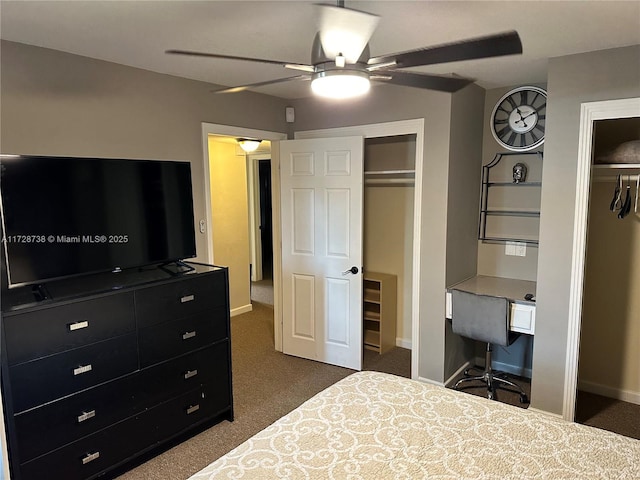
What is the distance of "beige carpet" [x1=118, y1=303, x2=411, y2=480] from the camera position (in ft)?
8.61

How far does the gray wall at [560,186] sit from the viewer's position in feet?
8.65

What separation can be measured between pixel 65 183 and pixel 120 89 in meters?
0.81

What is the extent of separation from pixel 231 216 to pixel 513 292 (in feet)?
10.9

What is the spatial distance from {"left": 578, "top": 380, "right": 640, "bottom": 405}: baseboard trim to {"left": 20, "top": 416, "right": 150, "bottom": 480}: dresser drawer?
323 centimetres

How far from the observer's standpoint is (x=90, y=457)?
2.32m

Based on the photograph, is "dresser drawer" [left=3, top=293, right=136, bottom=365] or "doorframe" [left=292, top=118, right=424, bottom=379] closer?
"dresser drawer" [left=3, top=293, right=136, bottom=365]

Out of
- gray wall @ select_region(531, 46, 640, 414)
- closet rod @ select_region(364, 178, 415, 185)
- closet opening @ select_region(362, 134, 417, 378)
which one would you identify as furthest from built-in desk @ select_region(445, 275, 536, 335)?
closet rod @ select_region(364, 178, 415, 185)

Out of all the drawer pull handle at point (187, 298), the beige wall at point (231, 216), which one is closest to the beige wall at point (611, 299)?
the drawer pull handle at point (187, 298)

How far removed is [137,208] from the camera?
2734 millimetres

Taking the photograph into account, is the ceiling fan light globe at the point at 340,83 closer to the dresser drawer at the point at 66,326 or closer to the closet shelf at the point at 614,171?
the dresser drawer at the point at 66,326

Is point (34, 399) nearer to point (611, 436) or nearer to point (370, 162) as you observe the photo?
point (611, 436)

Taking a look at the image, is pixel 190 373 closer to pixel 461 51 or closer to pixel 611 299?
pixel 461 51

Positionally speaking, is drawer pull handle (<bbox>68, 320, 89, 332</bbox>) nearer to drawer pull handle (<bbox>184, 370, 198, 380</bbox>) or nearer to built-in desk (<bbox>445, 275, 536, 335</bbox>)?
drawer pull handle (<bbox>184, 370, 198, 380</bbox>)

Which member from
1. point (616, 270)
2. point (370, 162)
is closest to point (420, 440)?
point (616, 270)
